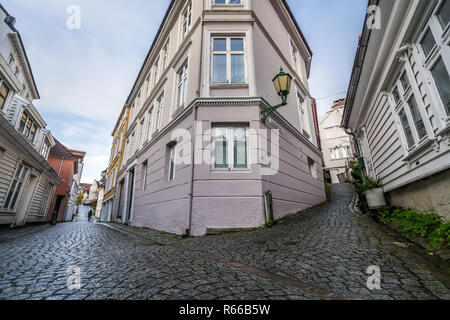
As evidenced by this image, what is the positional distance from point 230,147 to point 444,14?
16.6 ft

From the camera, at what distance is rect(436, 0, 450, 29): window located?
2.95m

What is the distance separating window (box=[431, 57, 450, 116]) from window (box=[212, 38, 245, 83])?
16.9 feet

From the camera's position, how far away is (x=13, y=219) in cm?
1027

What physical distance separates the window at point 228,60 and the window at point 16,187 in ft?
35.9

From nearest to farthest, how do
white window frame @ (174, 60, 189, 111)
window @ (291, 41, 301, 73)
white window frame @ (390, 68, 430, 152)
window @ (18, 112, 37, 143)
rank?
1. white window frame @ (390, 68, 430, 152)
2. white window frame @ (174, 60, 189, 111)
3. window @ (18, 112, 37, 143)
4. window @ (291, 41, 301, 73)

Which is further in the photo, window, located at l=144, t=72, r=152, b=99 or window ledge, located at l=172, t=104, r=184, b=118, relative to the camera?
window, located at l=144, t=72, r=152, b=99

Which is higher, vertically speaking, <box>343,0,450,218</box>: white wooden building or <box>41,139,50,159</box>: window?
<box>41,139,50,159</box>: window

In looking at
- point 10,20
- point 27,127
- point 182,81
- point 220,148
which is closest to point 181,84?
point 182,81

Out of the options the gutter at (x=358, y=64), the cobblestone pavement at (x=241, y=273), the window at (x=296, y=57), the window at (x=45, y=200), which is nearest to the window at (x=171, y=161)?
the cobblestone pavement at (x=241, y=273)

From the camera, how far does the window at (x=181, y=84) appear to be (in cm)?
873

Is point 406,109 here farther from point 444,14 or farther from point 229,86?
point 229,86

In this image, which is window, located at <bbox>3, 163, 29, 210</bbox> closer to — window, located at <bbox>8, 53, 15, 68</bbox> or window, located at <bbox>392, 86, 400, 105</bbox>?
window, located at <bbox>8, 53, 15, 68</bbox>

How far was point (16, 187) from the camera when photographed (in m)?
10.2

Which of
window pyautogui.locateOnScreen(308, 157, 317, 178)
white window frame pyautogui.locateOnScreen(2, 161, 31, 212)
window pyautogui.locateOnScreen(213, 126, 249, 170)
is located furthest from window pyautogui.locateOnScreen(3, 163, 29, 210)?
window pyautogui.locateOnScreen(308, 157, 317, 178)
